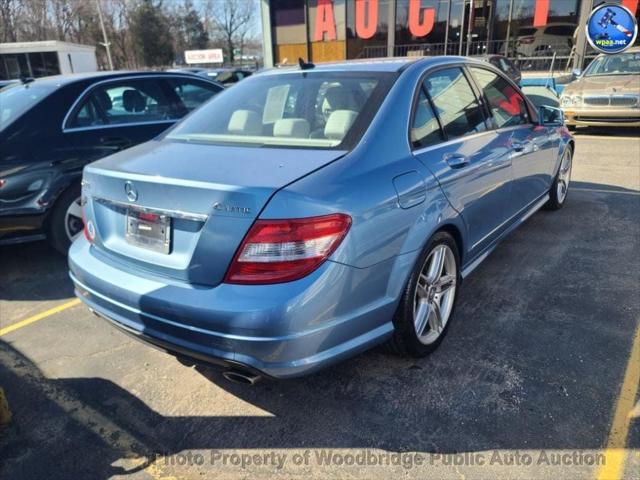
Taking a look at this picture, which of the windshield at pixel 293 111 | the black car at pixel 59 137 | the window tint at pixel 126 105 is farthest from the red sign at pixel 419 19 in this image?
the windshield at pixel 293 111

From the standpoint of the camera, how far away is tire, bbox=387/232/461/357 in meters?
2.62

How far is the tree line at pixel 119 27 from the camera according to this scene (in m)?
42.0

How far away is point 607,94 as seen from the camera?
9.73 meters

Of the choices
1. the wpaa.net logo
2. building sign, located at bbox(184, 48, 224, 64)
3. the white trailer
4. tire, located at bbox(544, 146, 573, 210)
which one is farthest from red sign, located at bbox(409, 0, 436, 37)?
building sign, located at bbox(184, 48, 224, 64)

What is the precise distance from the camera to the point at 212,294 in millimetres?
2129

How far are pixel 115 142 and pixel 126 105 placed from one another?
1.81 ft

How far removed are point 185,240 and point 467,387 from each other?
5.35ft

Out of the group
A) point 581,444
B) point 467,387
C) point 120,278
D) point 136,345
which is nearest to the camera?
point 581,444

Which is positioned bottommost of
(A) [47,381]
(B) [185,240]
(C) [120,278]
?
(A) [47,381]

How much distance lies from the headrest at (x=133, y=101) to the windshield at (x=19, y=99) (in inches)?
26.4

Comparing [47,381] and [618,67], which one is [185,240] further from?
[618,67]

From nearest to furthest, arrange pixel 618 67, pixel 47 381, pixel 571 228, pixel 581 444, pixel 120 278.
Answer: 1. pixel 581 444
2. pixel 120 278
3. pixel 47 381
4. pixel 571 228
5. pixel 618 67

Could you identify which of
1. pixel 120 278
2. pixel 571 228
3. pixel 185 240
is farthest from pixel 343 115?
pixel 571 228

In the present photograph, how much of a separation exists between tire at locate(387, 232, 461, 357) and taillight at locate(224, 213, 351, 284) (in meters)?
0.70
